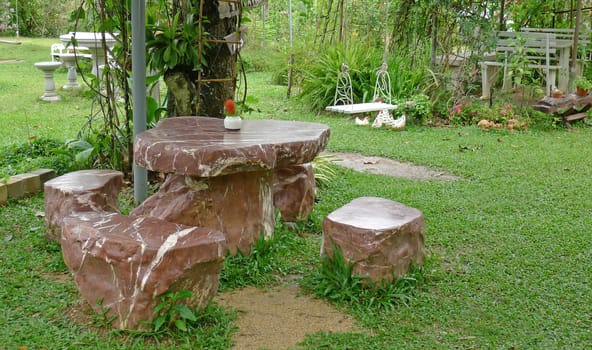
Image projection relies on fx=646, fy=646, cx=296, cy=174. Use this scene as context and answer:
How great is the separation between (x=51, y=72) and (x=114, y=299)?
23.1ft

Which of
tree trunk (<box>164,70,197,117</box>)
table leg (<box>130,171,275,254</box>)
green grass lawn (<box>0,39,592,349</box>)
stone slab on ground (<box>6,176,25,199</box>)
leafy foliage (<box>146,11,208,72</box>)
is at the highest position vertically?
leafy foliage (<box>146,11,208,72</box>)

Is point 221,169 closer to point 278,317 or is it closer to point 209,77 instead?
point 278,317

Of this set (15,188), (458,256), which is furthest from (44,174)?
(458,256)

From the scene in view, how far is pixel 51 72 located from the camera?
30.2 ft

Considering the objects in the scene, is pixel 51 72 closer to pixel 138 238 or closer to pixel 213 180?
pixel 213 180

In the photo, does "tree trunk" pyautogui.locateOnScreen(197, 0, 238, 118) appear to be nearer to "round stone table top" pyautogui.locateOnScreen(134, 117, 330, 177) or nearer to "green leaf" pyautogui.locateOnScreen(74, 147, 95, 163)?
"round stone table top" pyautogui.locateOnScreen(134, 117, 330, 177)

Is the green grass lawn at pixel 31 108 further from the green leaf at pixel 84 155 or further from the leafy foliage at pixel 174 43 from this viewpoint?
the leafy foliage at pixel 174 43

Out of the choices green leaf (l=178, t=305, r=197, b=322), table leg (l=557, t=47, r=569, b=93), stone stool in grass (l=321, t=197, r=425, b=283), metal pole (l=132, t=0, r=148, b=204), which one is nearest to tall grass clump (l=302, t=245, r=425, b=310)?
stone stool in grass (l=321, t=197, r=425, b=283)

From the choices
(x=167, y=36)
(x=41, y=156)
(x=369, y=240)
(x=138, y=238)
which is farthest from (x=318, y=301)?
(x=41, y=156)

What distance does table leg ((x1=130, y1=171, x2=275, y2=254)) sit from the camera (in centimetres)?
380

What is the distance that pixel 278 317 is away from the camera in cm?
332

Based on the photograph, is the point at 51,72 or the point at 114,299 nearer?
the point at 114,299

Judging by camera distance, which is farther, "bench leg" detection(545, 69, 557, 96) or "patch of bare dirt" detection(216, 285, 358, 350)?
"bench leg" detection(545, 69, 557, 96)

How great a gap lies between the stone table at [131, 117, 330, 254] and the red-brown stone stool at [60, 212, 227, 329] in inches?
17.8
